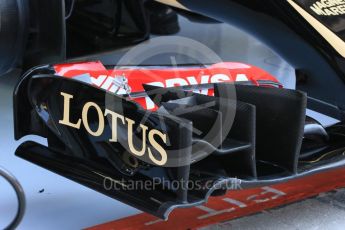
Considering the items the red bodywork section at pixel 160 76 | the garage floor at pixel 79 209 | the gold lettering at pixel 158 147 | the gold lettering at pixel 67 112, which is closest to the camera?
the gold lettering at pixel 158 147

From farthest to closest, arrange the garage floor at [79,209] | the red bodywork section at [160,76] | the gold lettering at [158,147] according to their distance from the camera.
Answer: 1. the red bodywork section at [160,76]
2. the garage floor at [79,209]
3. the gold lettering at [158,147]

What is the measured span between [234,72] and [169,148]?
77 centimetres

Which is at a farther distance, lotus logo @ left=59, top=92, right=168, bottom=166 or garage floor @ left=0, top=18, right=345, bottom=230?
garage floor @ left=0, top=18, right=345, bottom=230

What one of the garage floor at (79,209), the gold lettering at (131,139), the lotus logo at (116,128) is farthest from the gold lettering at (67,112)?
the garage floor at (79,209)

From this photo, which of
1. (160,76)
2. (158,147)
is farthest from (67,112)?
(160,76)

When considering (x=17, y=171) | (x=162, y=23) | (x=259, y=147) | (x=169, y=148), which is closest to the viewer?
(x=169, y=148)

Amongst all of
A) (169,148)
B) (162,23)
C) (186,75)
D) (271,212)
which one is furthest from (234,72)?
(162,23)

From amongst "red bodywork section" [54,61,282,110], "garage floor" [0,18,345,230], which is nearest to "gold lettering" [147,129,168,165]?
"garage floor" [0,18,345,230]

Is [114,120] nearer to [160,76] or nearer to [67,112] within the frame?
[67,112]

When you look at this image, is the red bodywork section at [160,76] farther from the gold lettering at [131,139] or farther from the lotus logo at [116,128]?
the gold lettering at [131,139]

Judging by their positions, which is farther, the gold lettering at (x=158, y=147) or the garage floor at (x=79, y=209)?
the garage floor at (x=79, y=209)

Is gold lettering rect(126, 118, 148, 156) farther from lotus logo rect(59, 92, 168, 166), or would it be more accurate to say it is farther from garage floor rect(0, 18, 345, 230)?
garage floor rect(0, 18, 345, 230)

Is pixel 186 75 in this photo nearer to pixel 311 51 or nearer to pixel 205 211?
pixel 311 51

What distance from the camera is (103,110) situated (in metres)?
0.97
